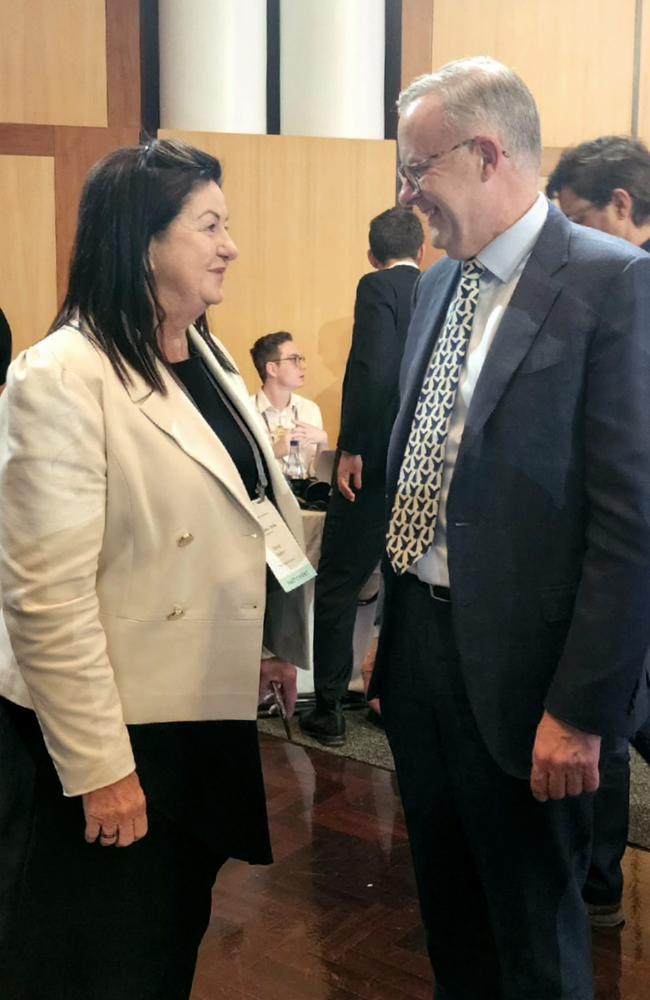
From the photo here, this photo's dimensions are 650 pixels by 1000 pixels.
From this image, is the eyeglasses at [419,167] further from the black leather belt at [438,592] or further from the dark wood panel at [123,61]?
the dark wood panel at [123,61]

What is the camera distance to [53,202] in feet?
16.6

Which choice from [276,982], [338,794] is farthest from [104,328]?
[338,794]

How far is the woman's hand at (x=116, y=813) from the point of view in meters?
1.45

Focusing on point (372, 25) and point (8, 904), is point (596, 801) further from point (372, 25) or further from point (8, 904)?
point (372, 25)

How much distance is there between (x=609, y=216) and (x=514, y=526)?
3.81 feet

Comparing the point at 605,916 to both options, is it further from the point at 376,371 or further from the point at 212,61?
the point at 212,61

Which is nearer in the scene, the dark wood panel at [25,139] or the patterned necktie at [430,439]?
the patterned necktie at [430,439]

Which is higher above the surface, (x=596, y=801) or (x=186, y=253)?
(x=186, y=253)

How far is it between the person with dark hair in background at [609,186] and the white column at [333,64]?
314 centimetres

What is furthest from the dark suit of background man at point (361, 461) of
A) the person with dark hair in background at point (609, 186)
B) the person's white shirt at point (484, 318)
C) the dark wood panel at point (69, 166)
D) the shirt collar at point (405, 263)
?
the person's white shirt at point (484, 318)

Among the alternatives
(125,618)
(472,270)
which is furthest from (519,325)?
(125,618)

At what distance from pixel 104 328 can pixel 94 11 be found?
162 inches

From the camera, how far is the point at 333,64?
17.4ft

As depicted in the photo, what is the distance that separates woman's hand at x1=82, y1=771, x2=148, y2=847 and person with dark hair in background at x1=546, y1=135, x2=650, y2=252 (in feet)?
5.17
